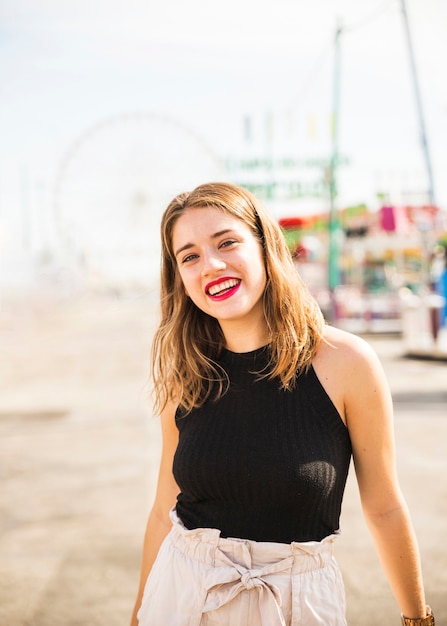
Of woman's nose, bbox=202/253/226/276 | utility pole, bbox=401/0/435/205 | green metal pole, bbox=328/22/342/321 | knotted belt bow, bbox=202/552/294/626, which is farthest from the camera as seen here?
green metal pole, bbox=328/22/342/321

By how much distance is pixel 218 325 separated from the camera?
2.02 meters

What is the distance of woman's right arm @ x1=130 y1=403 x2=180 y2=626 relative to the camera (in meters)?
1.87

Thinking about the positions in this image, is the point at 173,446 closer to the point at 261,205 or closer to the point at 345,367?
the point at 345,367

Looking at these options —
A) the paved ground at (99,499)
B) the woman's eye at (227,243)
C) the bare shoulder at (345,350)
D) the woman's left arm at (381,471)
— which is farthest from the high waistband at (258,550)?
the paved ground at (99,499)

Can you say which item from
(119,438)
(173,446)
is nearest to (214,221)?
(173,446)

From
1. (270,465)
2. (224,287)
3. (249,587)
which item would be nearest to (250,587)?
(249,587)

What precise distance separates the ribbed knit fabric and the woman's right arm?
0.57ft

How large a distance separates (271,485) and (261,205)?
0.73 meters

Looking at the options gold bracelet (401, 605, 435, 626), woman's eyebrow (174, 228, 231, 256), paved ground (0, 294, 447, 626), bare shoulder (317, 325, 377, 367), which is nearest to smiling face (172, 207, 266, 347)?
woman's eyebrow (174, 228, 231, 256)

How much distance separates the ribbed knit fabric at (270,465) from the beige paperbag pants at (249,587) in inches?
1.5

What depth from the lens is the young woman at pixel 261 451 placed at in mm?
1569

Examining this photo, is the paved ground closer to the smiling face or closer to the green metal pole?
the smiling face

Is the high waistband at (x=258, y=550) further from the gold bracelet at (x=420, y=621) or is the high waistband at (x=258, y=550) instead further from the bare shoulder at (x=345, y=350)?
the bare shoulder at (x=345, y=350)

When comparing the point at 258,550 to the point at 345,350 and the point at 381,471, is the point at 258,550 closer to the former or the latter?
the point at 381,471
